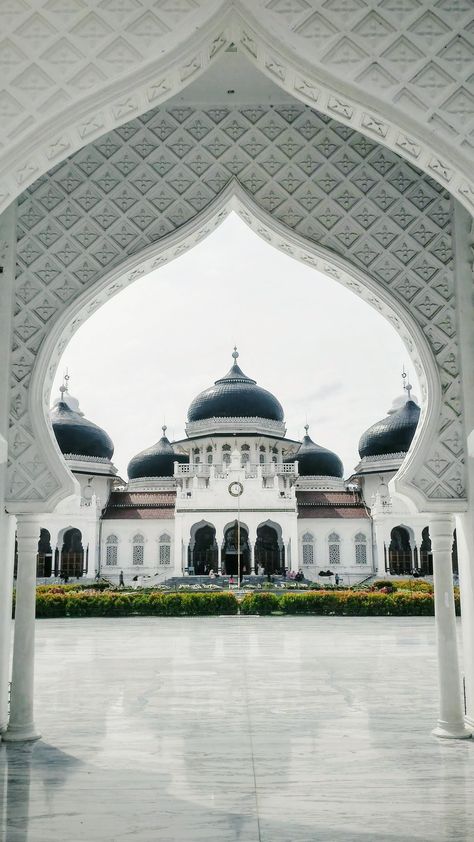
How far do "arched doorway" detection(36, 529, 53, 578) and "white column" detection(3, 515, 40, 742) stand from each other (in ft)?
80.2

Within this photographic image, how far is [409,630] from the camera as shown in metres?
13.2

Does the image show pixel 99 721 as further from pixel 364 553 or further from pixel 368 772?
pixel 364 553

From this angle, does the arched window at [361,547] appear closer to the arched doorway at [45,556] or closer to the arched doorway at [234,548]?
the arched doorway at [234,548]

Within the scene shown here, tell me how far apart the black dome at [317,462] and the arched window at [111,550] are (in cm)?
967

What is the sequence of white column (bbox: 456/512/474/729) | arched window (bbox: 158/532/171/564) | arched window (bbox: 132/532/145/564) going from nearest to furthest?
white column (bbox: 456/512/474/729)
arched window (bbox: 158/532/171/564)
arched window (bbox: 132/532/145/564)

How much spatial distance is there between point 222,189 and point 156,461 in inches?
1203

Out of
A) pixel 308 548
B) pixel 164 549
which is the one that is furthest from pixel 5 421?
pixel 308 548

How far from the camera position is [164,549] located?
29.4 metres

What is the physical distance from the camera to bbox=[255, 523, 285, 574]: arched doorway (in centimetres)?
2941

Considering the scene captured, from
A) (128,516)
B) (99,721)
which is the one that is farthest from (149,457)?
(99,721)

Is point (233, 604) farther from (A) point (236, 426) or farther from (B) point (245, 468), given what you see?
(A) point (236, 426)

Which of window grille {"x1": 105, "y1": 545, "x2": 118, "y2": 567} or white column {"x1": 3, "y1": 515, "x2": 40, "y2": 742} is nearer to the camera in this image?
white column {"x1": 3, "y1": 515, "x2": 40, "y2": 742}

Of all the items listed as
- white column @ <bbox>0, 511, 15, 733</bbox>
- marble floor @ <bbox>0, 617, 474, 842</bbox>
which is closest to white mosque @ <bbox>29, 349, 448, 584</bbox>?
marble floor @ <bbox>0, 617, 474, 842</bbox>

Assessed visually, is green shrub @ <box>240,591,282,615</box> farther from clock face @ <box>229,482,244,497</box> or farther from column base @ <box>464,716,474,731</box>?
column base @ <box>464,716,474,731</box>
